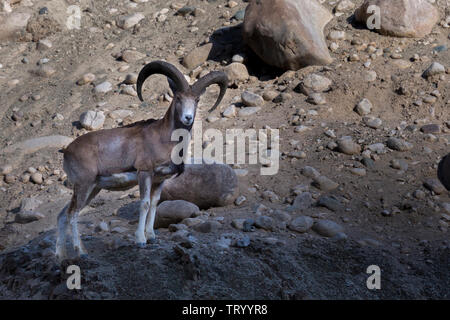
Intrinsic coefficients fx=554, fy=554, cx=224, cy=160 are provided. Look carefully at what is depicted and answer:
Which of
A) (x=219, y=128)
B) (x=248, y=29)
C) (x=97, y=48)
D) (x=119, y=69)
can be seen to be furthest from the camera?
(x=97, y=48)

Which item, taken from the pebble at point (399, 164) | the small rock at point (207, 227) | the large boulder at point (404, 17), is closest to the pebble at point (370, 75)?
the large boulder at point (404, 17)

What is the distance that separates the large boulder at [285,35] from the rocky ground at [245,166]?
31 centimetres

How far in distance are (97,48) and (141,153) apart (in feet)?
30.4

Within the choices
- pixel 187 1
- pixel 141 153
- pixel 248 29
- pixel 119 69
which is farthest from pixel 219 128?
pixel 187 1

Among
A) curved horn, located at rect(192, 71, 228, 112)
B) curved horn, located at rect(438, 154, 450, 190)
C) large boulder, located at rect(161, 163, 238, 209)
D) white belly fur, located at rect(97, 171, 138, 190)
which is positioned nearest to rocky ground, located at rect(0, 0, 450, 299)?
curved horn, located at rect(438, 154, 450, 190)

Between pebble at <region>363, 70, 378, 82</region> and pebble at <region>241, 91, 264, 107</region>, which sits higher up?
pebble at <region>363, 70, 378, 82</region>

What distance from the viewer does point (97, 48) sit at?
51.2 feet

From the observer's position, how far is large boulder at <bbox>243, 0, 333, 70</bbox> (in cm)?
1294

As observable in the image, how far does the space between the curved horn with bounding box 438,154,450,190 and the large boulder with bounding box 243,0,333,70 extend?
13.8ft

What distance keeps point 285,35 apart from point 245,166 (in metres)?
3.97

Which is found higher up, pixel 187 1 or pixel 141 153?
pixel 187 1

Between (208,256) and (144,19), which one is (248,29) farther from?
(208,256)

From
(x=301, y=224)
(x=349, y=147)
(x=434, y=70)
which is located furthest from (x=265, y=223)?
(x=434, y=70)

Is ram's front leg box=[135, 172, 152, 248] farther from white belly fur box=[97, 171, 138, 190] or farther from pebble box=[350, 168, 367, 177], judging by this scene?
pebble box=[350, 168, 367, 177]
